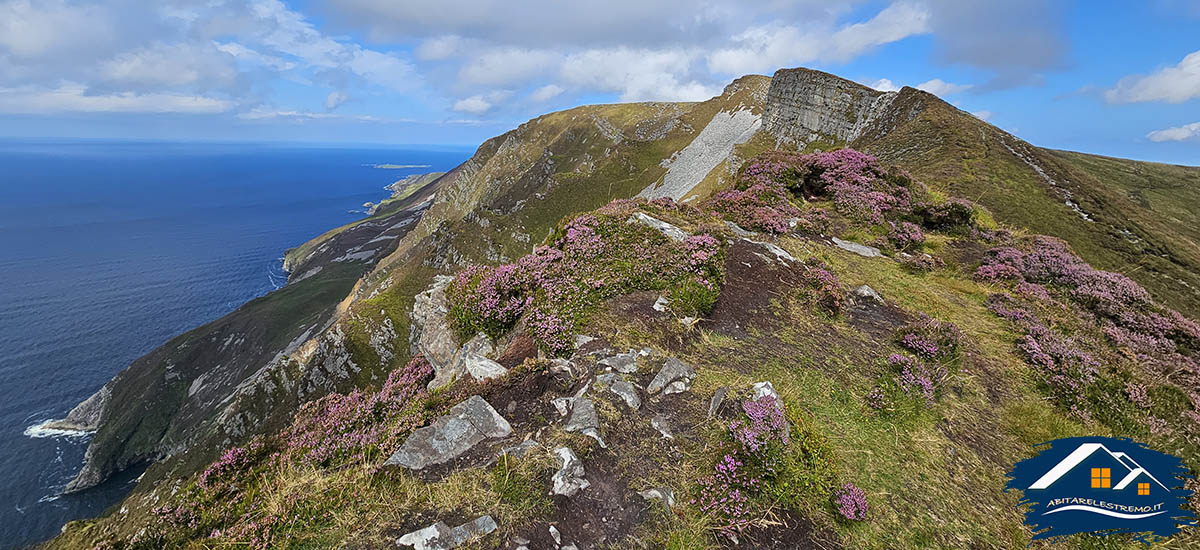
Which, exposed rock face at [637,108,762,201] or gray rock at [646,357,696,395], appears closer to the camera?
gray rock at [646,357,696,395]

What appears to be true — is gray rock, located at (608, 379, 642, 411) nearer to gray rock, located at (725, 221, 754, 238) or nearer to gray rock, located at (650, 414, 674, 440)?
gray rock, located at (650, 414, 674, 440)

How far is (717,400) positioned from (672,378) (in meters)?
1.03

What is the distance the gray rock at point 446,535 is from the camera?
17.0 feet

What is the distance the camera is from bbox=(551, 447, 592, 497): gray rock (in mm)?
5977

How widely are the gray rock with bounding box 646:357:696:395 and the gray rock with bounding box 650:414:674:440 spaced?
0.63 m

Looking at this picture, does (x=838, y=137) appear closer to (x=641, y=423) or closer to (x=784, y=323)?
(x=784, y=323)

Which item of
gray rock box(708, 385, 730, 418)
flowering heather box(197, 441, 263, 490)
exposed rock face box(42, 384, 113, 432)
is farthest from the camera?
exposed rock face box(42, 384, 113, 432)

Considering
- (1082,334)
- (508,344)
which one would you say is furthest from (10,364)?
(1082,334)

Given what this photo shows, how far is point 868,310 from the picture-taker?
12336 mm

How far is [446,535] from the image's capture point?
209 inches

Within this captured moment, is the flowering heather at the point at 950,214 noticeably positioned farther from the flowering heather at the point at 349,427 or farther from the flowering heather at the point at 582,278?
the flowering heather at the point at 349,427

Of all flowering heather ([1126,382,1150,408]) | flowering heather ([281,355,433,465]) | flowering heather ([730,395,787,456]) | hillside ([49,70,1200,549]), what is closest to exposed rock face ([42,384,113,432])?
hillside ([49,70,1200,549])

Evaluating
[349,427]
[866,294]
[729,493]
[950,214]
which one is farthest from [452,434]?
[950,214]

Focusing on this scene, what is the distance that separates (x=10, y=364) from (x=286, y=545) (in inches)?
6864
